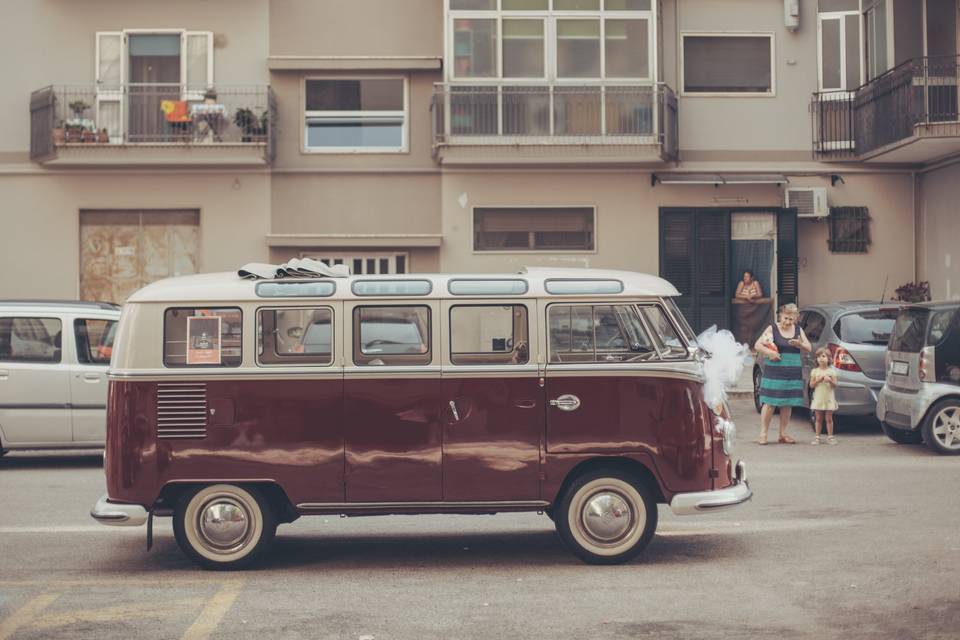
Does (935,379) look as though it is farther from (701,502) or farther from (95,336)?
(95,336)

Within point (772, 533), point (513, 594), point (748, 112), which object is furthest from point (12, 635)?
point (748, 112)

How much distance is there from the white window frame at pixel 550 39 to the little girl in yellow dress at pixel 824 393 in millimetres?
10916

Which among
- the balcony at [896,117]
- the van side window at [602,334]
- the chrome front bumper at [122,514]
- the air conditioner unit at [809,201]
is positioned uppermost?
the balcony at [896,117]

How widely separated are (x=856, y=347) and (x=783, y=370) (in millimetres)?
1414

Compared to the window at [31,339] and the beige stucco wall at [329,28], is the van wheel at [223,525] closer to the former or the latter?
the window at [31,339]

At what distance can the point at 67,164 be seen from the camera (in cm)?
2584

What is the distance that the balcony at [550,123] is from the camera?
2544 cm

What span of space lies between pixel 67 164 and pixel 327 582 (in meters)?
19.4

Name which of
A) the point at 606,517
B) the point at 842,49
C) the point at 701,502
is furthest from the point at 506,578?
the point at 842,49

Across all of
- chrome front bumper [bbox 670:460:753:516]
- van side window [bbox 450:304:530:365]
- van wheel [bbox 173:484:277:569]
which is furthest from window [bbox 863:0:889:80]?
van wheel [bbox 173:484:277:569]

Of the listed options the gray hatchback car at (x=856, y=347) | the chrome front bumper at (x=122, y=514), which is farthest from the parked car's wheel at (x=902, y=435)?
the chrome front bumper at (x=122, y=514)

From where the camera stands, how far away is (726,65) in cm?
2673

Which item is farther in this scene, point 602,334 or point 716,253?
point 716,253

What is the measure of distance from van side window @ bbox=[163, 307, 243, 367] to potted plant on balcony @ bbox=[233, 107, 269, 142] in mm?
17421
